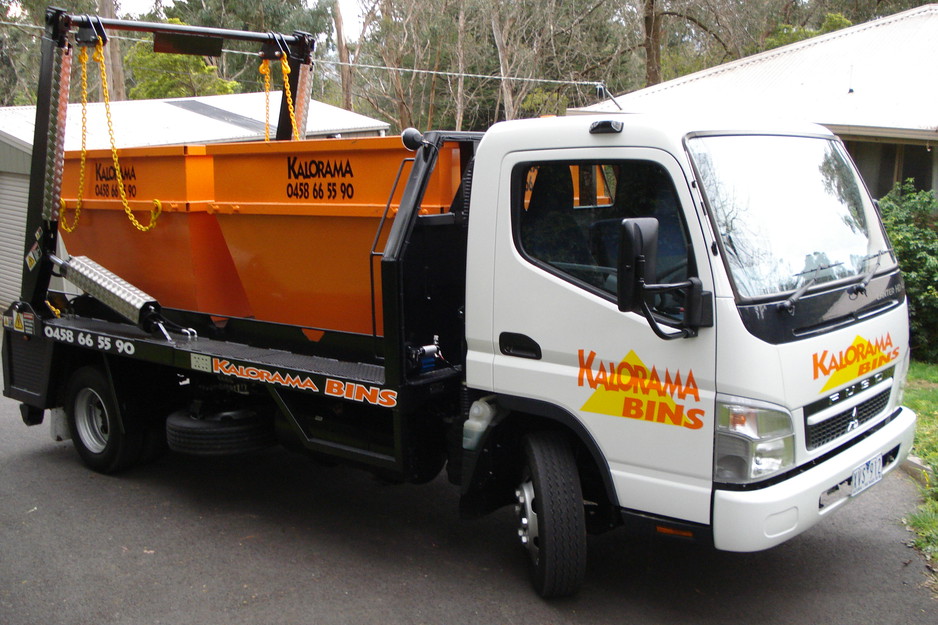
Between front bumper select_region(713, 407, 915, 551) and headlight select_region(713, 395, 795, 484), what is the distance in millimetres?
84

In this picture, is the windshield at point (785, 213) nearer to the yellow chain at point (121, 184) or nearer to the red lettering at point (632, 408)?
the red lettering at point (632, 408)

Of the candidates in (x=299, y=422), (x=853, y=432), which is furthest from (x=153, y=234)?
(x=853, y=432)

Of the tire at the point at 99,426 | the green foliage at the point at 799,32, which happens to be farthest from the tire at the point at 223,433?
the green foliage at the point at 799,32

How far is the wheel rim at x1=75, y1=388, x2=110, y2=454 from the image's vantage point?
22.6ft

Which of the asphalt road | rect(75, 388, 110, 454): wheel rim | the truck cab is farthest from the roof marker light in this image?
rect(75, 388, 110, 454): wheel rim

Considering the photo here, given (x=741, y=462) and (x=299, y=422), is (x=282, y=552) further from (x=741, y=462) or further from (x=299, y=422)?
(x=741, y=462)

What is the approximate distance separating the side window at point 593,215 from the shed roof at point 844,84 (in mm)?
7760

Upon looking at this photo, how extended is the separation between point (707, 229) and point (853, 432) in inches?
53.7

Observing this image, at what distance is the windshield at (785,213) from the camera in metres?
3.89

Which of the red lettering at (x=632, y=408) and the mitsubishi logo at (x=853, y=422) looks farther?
the mitsubishi logo at (x=853, y=422)

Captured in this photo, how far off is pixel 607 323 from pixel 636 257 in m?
0.50

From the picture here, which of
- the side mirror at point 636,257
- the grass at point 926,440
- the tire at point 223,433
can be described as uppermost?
the side mirror at point 636,257

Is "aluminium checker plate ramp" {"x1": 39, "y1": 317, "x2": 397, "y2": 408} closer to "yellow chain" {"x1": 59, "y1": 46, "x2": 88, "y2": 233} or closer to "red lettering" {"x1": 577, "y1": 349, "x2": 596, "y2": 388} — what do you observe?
"yellow chain" {"x1": 59, "y1": 46, "x2": 88, "y2": 233}

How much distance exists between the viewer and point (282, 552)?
5348mm
